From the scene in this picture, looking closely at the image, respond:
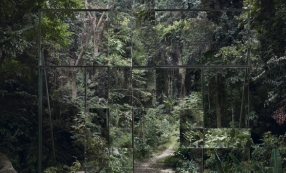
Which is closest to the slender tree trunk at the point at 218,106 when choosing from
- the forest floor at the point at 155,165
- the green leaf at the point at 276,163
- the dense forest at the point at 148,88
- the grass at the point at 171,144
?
the dense forest at the point at 148,88

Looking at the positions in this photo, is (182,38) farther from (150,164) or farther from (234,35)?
(150,164)

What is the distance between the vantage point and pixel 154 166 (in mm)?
5387

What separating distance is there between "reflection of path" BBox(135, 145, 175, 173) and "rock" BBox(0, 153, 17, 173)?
1893mm

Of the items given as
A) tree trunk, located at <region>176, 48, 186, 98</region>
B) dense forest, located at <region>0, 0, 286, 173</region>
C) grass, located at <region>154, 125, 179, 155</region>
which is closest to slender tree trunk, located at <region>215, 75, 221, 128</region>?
dense forest, located at <region>0, 0, 286, 173</region>

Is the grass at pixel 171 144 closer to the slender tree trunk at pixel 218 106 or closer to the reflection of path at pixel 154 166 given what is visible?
the reflection of path at pixel 154 166

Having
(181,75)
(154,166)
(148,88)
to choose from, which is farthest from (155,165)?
(181,75)

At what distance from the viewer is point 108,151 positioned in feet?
17.3

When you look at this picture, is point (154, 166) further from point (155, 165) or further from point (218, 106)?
point (218, 106)

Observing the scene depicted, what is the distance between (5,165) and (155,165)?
227cm

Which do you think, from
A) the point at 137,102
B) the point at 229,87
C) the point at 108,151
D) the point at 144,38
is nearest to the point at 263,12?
the point at 229,87

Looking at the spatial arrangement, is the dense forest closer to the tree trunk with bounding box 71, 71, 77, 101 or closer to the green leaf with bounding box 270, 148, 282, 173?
the tree trunk with bounding box 71, 71, 77, 101

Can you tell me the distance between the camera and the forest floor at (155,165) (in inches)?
210

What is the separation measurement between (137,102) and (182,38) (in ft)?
Result: 3.40

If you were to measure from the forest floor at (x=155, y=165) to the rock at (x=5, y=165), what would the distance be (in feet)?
6.22
